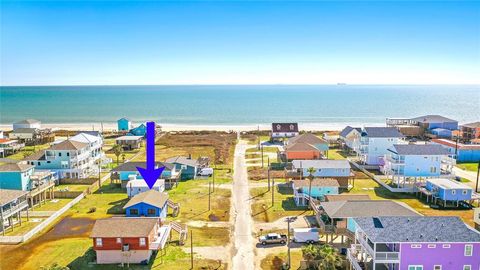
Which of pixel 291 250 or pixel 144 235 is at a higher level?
pixel 144 235

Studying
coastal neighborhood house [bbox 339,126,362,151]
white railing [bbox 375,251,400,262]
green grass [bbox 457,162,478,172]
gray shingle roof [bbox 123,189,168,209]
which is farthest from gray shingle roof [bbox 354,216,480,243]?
coastal neighborhood house [bbox 339,126,362,151]

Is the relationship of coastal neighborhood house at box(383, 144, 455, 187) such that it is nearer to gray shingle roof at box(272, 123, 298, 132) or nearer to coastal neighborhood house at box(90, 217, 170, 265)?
coastal neighborhood house at box(90, 217, 170, 265)

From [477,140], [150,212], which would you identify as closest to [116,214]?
[150,212]

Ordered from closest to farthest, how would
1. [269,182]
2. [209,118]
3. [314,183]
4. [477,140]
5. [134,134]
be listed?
1. [314,183]
2. [269,182]
3. [477,140]
4. [134,134]
5. [209,118]

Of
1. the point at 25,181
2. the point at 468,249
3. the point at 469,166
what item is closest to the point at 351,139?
the point at 469,166

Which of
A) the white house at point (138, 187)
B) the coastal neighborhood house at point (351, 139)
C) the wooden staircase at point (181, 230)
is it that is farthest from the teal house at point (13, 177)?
the coastal neighborhood house at point (351, 139)

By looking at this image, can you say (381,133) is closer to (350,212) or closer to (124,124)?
(350,212)

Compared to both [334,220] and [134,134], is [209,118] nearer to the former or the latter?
[134,134]

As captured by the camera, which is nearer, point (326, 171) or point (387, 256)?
point (387, 256)
